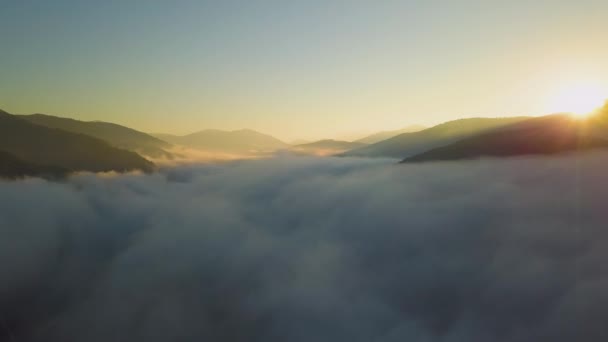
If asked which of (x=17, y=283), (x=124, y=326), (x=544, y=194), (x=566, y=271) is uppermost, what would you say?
(x=544, y=194)

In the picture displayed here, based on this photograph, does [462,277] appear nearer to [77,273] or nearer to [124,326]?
[124,326]

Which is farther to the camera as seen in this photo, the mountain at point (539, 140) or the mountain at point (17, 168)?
the mountain at point (17, 168)

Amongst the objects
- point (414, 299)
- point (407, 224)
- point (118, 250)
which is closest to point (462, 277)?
point (414, 299)

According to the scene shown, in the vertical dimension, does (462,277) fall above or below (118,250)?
above

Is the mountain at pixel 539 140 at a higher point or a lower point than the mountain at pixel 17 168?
higher

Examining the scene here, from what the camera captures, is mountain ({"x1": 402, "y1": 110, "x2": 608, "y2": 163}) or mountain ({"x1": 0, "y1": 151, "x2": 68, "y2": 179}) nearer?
mountain ({"x1": 402, "y1": 110, "x2": 608, "y2": 163})

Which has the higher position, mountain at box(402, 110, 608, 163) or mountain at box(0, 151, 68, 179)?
mountain at box(402, 110, 608, 163)

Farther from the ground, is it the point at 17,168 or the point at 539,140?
the point at 539,140

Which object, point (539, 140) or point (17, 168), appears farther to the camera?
point (17, 168)
